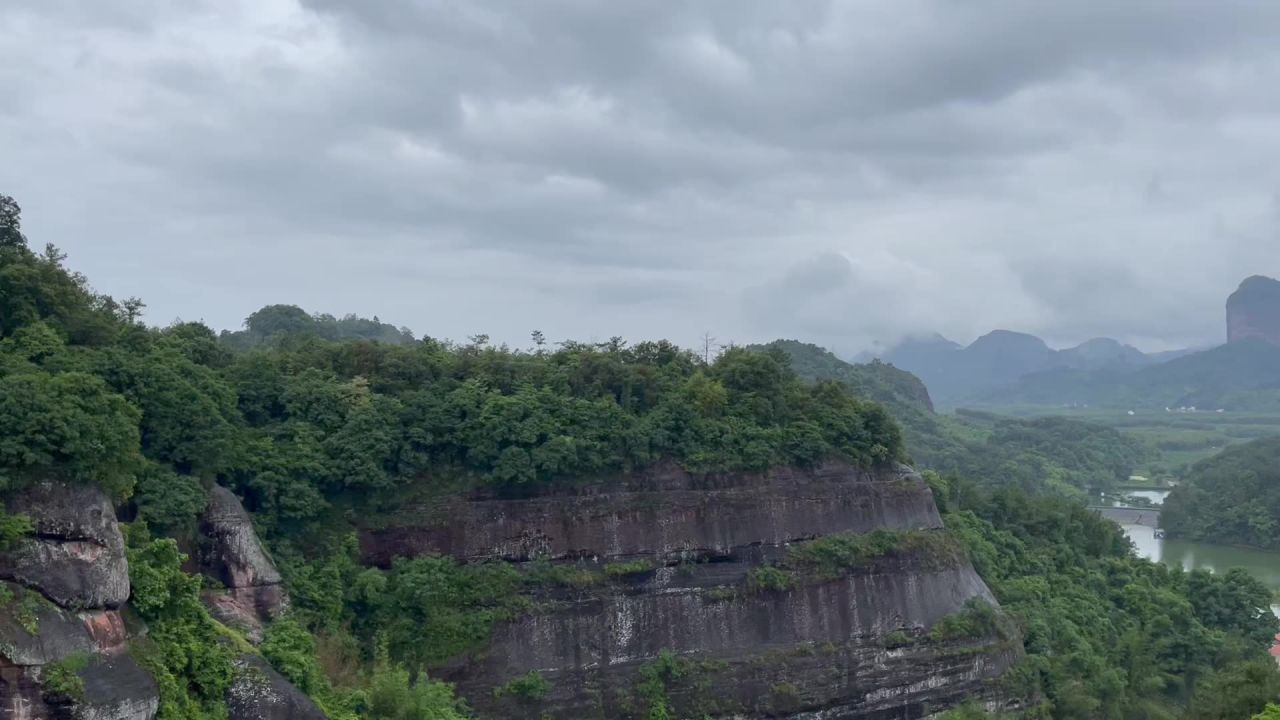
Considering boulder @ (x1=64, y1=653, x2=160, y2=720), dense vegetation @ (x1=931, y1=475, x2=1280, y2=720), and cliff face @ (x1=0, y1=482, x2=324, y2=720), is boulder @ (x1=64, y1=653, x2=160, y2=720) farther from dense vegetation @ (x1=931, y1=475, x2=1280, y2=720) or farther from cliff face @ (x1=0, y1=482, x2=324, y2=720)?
dense vegetation @ (x1=931, y1=475, x2=1280, y2=720)

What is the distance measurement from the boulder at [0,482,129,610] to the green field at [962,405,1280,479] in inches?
3580

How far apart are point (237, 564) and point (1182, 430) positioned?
128 metres

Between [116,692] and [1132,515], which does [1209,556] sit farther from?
[116,692]

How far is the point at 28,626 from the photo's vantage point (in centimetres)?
1505

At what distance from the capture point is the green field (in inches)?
4035

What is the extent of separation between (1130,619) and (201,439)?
25.5m

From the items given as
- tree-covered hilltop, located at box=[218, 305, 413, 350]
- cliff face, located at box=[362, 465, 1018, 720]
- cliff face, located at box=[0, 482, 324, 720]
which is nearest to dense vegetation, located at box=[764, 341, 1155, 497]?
tree-covered hilltop, located at box=[218, 305, 413, 350]

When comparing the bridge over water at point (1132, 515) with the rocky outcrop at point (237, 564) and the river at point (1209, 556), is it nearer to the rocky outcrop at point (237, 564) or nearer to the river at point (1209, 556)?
the river at point (1209, 556)

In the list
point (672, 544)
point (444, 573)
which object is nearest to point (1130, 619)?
point (672, 544)

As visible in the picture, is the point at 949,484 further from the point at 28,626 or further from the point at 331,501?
the point at 28,626

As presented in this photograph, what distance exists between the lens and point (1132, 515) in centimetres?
7044

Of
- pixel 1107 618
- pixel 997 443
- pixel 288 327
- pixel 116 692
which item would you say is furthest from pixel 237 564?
pixel 997 443

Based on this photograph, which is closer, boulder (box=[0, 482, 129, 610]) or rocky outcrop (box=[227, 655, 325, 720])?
boulder (box=[0, 482, 129, 610])

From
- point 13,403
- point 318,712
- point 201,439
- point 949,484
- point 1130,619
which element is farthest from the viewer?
point 949,484
